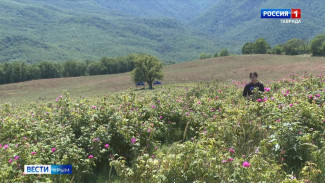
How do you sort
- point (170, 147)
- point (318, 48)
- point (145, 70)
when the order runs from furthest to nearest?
point (318, 48), point (145, 70), point (170, 147)

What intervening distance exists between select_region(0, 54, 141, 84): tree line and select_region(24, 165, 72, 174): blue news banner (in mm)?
100339

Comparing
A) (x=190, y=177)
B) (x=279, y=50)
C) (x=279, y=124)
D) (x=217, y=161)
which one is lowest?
(x=190, y=177)

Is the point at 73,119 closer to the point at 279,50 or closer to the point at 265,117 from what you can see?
the point at 265,117

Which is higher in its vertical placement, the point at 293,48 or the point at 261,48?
the point at 261,48

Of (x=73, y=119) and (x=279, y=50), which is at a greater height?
(x=279, y=50)

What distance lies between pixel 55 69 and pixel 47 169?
410ft

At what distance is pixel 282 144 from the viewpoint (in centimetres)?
424

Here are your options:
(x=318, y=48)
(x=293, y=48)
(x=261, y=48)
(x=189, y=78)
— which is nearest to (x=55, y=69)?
(x=189, y=78)

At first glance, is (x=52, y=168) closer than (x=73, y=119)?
Yes

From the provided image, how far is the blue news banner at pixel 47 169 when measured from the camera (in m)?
3.86

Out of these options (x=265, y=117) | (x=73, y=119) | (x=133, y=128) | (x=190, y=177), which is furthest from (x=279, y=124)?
(x=73, y=119)

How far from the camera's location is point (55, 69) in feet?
387

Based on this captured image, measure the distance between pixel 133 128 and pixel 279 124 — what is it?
2.90 meters

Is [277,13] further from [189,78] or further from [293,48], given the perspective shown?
[293,48]
